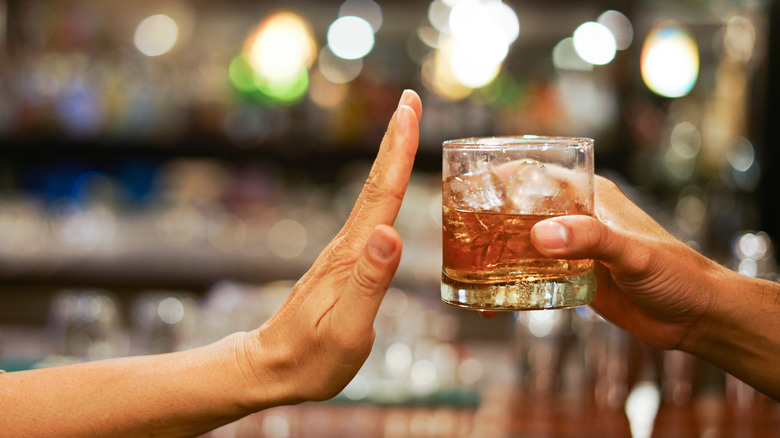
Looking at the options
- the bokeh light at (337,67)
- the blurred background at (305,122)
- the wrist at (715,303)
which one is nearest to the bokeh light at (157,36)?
the blurred background at (305,122)

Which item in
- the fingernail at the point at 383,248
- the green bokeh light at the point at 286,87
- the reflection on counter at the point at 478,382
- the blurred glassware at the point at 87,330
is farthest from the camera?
the green bokeh light at the point at 286,87

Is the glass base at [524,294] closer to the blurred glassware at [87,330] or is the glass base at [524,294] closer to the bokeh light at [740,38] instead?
the blurred glassware at [87,330]

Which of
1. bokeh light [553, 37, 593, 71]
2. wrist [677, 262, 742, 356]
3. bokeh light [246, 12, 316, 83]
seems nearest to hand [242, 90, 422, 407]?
wrist [677, 262, 742, 356]

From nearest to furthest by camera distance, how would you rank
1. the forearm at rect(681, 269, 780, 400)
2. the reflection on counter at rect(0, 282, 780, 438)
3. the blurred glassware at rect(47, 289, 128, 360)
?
the forearm at rect(681, 269, 780, 400)
the reflection on counter at rect(0, 282, 780, 438)
the blurred glassware at rect(47, 289, 128, 360)

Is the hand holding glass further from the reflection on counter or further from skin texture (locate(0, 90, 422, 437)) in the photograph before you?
the reflection on counter

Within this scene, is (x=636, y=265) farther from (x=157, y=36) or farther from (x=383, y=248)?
(x=157, y=36)
